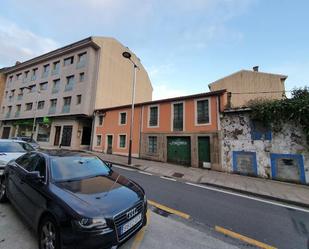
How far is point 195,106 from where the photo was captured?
41.5ft

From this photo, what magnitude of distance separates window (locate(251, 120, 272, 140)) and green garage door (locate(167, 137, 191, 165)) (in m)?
4.35

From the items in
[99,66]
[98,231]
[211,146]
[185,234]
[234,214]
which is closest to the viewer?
[98,231]

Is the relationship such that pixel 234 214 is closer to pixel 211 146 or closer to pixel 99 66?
pixel 211 146

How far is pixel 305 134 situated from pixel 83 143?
70.7ft

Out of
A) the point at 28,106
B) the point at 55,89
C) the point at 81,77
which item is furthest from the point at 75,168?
the point at 28,106

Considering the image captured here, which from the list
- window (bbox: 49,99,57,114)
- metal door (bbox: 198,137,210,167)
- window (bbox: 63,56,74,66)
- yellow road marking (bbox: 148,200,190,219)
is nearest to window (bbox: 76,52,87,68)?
window (bbox: 63,56,74,66)

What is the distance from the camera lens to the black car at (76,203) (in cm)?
215

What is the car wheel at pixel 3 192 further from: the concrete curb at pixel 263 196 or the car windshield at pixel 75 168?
the concrete curb at pixel 263 196

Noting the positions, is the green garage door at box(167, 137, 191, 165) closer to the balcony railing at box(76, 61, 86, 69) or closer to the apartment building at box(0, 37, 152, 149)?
the apartment building at box(0, 37, 152, 149)

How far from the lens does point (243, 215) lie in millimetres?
4359

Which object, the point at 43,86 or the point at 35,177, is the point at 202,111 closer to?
the point at 35,177

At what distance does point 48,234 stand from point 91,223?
0.86 m

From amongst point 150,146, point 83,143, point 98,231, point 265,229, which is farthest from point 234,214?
point 83,143

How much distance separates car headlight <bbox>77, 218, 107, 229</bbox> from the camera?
2131 mm
